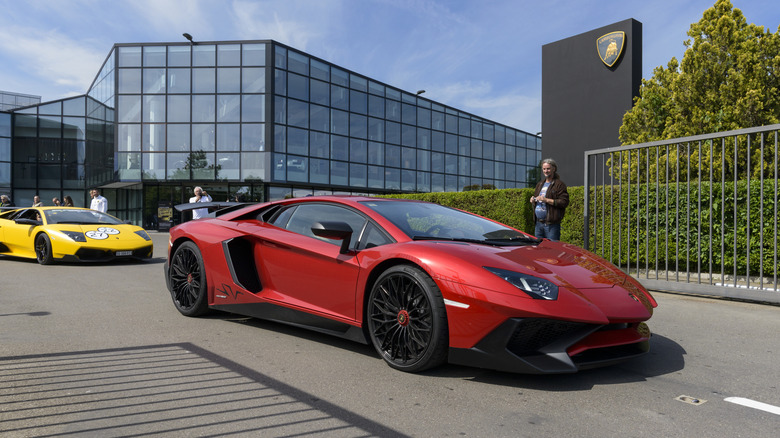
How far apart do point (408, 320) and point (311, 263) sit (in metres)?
0.99

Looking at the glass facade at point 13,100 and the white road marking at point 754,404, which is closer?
the white road marking at point 754,404

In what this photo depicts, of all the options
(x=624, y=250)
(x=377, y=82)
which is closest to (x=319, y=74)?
(x=377, y=82)

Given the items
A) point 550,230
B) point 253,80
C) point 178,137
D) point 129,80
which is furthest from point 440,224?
point 129,80

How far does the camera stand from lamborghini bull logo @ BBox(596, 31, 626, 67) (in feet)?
54.8

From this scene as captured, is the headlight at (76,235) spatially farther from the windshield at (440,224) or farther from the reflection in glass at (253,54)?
the reflection in glass at (253,54)

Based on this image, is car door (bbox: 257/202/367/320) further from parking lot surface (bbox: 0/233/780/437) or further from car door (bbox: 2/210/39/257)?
car door (bbox: 2/210/39/257)

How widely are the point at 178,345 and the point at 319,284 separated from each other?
1.16m

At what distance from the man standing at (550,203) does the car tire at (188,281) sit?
4559mm

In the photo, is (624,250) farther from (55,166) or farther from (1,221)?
(55,166)

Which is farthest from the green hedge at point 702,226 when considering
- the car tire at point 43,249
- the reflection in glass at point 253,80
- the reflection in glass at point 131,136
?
the reflection in glass at point 131,136

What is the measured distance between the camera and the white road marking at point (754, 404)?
2.64 meters

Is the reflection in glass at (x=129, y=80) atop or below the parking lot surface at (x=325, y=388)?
atop

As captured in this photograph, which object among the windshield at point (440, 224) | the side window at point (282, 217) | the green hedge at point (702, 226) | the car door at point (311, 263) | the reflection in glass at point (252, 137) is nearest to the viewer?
the car door at point (311, 263)

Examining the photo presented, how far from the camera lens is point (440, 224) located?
3.97 meters
